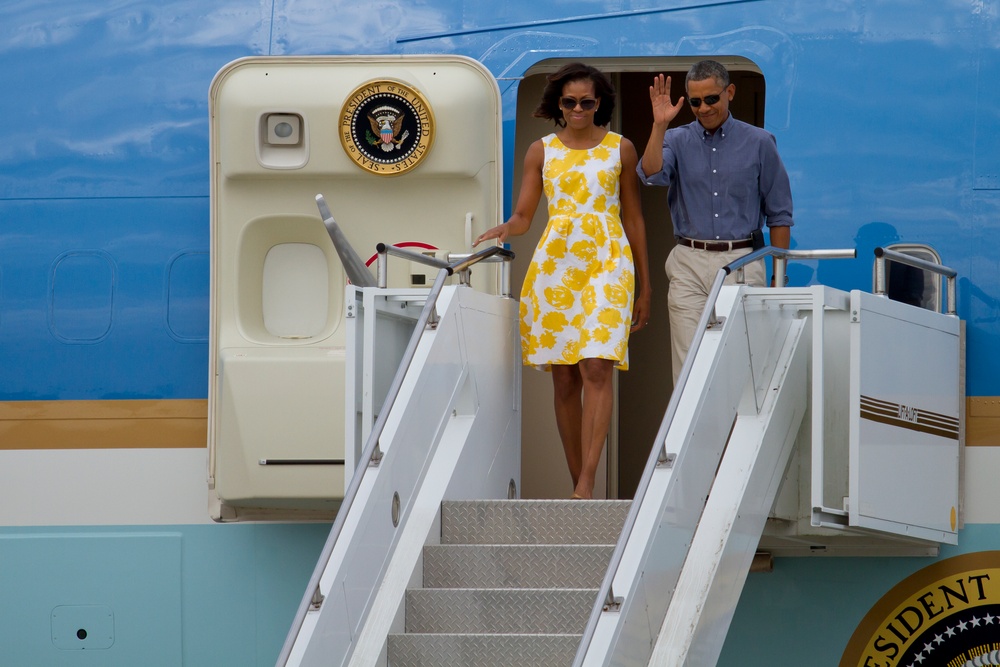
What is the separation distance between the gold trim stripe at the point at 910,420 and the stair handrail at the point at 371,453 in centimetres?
158

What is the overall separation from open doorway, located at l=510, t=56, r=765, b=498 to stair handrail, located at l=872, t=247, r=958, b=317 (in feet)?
4.45

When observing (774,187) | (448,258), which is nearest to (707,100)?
(774,187)

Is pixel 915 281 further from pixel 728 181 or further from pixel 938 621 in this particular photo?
pixel 938 621

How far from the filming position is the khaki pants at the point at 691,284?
208 inches

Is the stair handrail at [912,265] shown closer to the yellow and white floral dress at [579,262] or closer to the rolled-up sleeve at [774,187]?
the rolled-up sleeve at [774,187]

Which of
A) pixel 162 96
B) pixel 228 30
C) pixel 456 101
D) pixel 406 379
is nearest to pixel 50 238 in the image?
pixel 162 96

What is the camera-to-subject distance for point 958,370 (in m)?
5.69

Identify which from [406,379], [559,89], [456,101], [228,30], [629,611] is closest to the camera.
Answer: [629,611]

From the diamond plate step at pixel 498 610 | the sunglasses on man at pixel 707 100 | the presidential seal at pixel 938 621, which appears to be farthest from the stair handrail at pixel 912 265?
the diamond plate step at pixel 498 610

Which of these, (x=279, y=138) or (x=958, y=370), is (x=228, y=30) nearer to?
(x=279, y=138)

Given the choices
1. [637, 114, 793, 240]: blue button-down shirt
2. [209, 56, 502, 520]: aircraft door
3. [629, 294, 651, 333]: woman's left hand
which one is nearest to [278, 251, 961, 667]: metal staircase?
[637, 114, 793, 240]: blue button-down shirt

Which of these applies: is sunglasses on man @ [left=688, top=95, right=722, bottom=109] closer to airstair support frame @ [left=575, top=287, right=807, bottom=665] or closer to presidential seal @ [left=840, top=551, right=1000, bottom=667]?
airstair support frame @ [left=575, top=287, right=807, bottom=665]

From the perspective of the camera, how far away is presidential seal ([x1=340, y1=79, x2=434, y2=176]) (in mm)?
5914

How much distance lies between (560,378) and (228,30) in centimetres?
248
